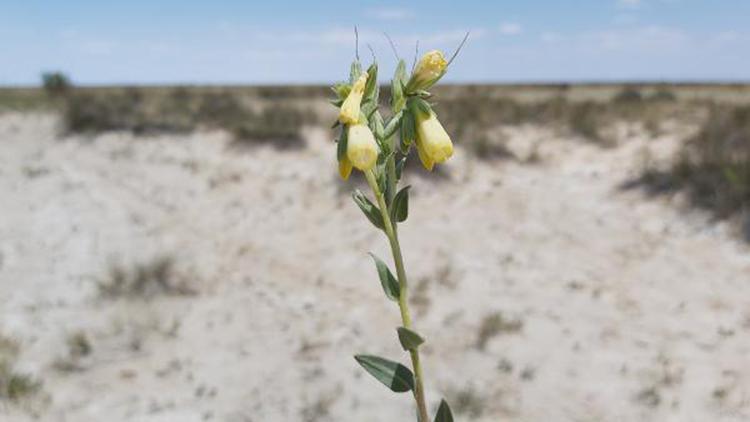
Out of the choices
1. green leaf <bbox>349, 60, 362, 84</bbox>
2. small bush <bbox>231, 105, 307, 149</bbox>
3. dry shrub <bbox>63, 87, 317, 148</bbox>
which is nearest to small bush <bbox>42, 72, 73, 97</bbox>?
dry shrub <bbox>63, 87, 317, 148</bbox>

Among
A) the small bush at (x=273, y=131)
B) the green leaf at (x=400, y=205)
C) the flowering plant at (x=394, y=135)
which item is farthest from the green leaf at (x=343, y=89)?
the small bush at (x=273, y=131)

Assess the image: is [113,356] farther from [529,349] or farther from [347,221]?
[347,221]

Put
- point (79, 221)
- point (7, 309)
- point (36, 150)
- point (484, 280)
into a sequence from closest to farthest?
point (7, 309), point (484, 280), point (79, 221), point (36, 150)

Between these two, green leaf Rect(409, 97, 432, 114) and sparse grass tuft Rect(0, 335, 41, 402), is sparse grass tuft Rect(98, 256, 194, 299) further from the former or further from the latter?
green leaf Rect(409, 97, 432, 114)

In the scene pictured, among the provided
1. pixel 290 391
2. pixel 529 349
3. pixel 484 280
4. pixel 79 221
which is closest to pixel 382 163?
pixel 290 391

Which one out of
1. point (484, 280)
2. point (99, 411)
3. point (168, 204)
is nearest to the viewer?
point (99, 411)

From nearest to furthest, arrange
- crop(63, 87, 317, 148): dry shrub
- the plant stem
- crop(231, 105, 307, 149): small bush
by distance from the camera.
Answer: the plant stem → crop(231, 105, 307, 149): small bush → crop(63, 87, 317, 148): dry shrub

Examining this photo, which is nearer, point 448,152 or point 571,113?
point 448,152
